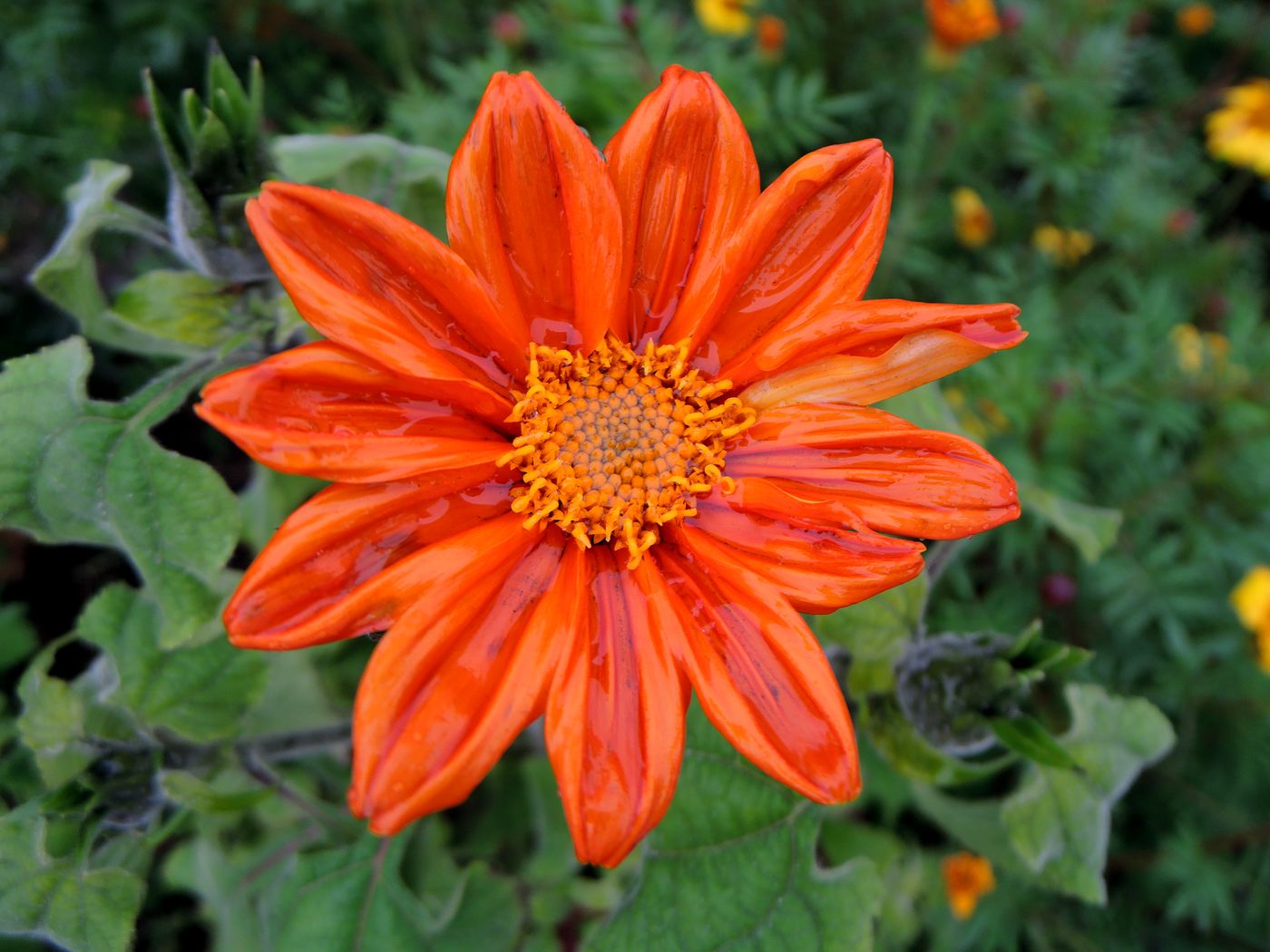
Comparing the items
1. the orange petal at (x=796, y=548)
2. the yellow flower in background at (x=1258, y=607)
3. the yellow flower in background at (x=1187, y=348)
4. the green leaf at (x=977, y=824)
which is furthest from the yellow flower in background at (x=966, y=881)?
the orange petal at (x=796, y=548)

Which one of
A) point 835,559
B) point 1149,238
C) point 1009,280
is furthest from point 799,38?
point 835,559

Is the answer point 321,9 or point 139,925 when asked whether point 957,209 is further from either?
point 139,925

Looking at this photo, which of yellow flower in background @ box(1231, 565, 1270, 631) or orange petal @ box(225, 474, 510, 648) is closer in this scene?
orange petal @ box(225, 474, 510, 648)

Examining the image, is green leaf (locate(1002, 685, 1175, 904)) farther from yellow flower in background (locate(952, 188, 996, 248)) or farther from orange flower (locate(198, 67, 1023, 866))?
yellow flower in background (locate(952, 188, 996, 248))

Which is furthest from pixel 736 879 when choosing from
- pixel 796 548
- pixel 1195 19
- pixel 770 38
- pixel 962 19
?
pixel 1195 19

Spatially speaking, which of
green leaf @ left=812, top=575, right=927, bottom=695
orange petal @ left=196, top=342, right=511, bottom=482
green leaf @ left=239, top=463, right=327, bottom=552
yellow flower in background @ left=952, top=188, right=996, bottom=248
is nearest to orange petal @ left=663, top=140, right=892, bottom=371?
orange petal @ left=196, top=342, right=511, bottom=482

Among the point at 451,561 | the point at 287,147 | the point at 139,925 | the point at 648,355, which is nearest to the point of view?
the point at 451,561
